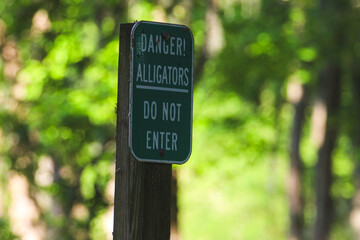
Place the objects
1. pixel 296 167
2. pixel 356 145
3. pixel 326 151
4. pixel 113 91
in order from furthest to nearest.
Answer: pixel 296 167, pixel 356 145, pixel 326 151, pixel 113 91

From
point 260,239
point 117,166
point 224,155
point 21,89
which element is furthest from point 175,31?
point 260,239

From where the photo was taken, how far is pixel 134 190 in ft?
11.7

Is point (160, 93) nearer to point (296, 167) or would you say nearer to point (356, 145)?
point (356, 145)

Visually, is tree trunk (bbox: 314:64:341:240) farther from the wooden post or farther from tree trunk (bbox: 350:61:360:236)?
the wooden post

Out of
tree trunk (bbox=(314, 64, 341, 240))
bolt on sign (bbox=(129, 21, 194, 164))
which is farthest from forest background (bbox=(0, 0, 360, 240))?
bolt on sign (bbox=(129, 21, 194, 164))

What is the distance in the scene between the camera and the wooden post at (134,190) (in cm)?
354

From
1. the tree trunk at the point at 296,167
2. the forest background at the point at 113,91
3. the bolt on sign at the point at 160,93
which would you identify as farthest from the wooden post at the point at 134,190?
the tree trunk at the point at 296,167

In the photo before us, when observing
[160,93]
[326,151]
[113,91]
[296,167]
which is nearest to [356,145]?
[326,151]

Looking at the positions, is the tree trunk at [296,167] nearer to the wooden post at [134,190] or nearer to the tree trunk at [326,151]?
the tree trunk at [326,151]

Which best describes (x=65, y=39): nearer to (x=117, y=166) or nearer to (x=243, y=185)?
(x=117, y=166)

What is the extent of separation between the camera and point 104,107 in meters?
13.7

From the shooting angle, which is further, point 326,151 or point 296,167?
point 296,167

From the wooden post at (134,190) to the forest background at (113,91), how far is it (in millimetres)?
9473

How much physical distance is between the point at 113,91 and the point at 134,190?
10547 millimetres
